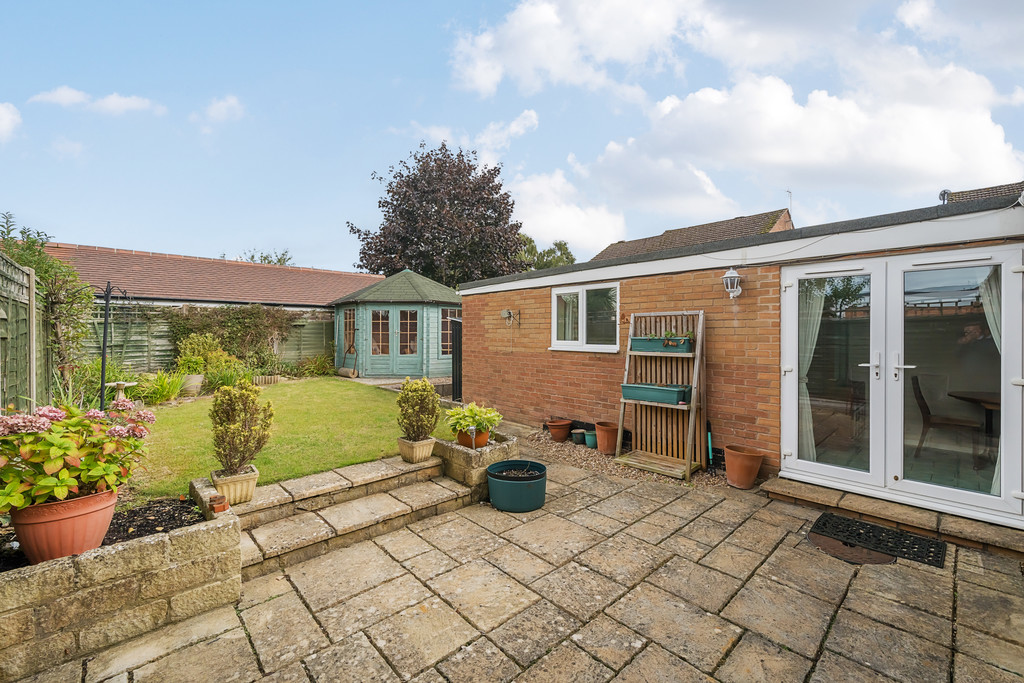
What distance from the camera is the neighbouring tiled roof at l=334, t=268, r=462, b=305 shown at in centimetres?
1204

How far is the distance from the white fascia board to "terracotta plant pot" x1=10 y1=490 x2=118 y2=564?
509 cm

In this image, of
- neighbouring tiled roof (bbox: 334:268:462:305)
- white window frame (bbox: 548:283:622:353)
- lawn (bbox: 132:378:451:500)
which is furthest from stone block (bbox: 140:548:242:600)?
neighbouring tiled roof (bbox: 334:268:462:305)

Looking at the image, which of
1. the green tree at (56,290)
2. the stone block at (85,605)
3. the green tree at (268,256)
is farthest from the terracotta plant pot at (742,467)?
the green tree at (268,256)

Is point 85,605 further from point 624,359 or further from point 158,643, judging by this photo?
point 624,359

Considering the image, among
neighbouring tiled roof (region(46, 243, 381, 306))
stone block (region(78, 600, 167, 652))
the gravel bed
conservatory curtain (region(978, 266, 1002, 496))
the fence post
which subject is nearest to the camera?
stone block (region(78, 600, 167, 652))

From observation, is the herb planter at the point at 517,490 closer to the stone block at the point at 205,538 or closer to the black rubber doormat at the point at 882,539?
the stone block at the point at 205,538

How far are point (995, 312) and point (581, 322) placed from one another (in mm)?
3805

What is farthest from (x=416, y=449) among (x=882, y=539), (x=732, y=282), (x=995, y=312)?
(x=995, y=312)

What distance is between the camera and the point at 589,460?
5102mm

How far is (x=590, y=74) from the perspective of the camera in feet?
23.7

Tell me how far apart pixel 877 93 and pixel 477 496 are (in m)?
7.50

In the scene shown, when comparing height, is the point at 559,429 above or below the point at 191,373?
below

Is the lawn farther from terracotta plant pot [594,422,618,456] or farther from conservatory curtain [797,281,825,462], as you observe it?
conservatory curtain [797,281,825,462]

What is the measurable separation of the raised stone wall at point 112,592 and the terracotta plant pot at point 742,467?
4.15 m
